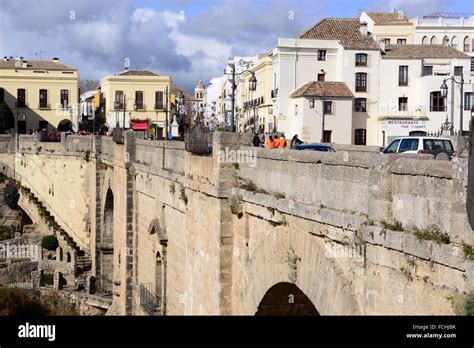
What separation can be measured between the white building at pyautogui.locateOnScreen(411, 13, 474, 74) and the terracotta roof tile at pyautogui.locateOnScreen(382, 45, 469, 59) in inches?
396

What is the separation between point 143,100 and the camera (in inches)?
2174

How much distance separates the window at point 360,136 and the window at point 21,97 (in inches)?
929

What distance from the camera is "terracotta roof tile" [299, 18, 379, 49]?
43.3m

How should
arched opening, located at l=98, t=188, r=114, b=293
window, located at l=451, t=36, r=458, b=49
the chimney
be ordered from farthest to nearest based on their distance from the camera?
window, located at l=451, t=36, r=458, b=49
the chimney
arched opening, located at l=98, t=188, r=114, b=293

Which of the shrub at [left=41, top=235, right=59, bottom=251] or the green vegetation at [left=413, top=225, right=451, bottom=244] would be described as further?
the shrub at [left=41, top=235, right=59, bottom=251]

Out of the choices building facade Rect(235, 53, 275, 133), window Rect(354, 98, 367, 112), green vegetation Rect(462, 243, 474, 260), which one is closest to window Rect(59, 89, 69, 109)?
building facade Rect(235, 53, 275, 133)

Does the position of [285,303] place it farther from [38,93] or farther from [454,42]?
[454,42]

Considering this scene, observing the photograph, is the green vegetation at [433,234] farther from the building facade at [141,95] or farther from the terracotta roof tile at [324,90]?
the building facade at [141,95]

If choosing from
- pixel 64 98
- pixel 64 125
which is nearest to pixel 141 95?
pixel 64 98

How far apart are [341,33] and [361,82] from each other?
13.4ft

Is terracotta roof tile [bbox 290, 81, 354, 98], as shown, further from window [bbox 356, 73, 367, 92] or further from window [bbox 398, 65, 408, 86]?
window [bbox 398, 65, 408, 86]

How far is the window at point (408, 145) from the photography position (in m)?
18.5

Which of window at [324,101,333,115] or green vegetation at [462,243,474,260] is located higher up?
window at [324,101,333,115]

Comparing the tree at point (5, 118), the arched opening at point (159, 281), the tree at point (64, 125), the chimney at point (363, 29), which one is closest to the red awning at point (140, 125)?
the tree at point (64, 125)
